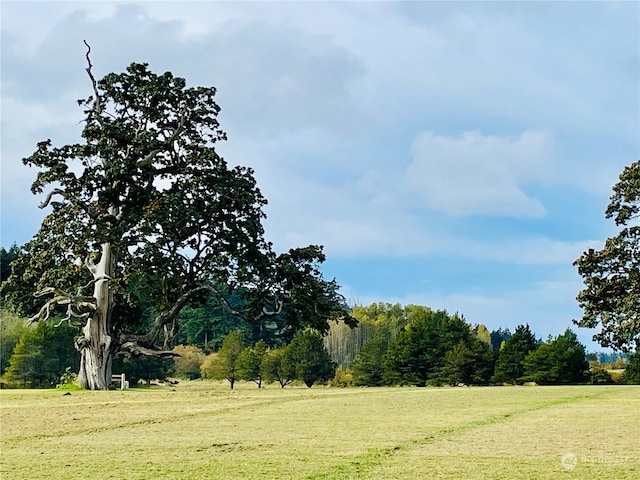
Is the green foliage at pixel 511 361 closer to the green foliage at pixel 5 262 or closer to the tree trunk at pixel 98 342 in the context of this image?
the tree trunk at pixel 98 342

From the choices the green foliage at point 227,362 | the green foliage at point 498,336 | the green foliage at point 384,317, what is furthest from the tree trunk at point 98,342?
the green foliage at point 498,336

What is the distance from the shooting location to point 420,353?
193ft

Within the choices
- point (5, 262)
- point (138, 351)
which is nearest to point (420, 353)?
point (138, 351)

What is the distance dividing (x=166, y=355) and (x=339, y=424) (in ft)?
62.8

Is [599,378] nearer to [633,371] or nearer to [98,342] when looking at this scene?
[633,371]

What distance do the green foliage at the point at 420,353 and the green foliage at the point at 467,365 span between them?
1.32 meters

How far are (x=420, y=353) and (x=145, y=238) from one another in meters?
31.3

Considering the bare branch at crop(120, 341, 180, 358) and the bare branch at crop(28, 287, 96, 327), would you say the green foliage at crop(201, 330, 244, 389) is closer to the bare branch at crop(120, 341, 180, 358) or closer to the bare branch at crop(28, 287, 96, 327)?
the bare branch at crop(120, 341, 180, 358)

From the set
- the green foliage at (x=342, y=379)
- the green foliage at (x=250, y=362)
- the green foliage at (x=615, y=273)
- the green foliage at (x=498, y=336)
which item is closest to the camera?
the green foliage at (x=615, y=273)

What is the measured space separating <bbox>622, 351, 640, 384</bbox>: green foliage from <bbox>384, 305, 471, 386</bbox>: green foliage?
38.6 ft

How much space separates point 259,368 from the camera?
59156 millimetres

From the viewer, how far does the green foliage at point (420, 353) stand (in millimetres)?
58000

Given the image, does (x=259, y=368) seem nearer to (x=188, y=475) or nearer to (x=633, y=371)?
(x=633, y=371)

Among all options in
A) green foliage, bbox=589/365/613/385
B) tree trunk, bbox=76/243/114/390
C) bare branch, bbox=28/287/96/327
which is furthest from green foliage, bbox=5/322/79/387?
green foliage, bbox=589/365/613/385
